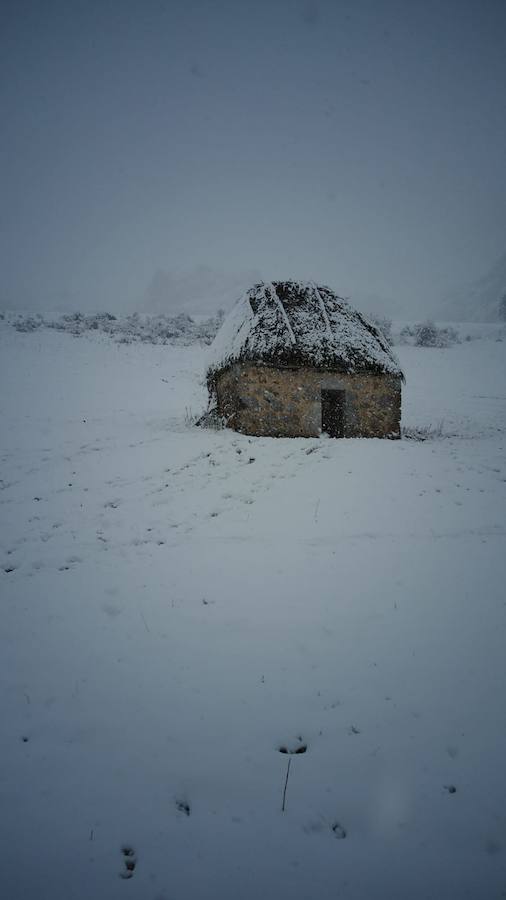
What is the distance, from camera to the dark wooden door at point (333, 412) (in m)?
9.48

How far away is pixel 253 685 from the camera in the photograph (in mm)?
2943

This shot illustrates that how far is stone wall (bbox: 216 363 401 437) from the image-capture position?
8836mm

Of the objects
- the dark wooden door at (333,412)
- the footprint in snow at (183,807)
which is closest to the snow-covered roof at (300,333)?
the dark wooden door at (333,412)

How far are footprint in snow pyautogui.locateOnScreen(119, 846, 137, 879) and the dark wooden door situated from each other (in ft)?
27.0

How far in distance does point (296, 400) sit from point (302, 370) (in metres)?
0.67

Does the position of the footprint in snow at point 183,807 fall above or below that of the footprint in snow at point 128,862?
above

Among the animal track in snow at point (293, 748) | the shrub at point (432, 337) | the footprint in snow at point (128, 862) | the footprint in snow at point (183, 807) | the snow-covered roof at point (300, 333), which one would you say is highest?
the shrub at point (432, 337)

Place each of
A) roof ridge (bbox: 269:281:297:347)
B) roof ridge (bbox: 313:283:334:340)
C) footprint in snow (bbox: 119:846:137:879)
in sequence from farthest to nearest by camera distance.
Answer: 1. roof ridge (bbox: 313:283:334:340)
2. roof ridge (bbox: 269:281:297:347)
3. footprint in snow (bbox: 119:846:137:879)

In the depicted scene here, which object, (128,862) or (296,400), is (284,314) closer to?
(296,400)

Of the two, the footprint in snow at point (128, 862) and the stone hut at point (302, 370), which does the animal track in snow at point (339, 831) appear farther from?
the stone hut at point (302, 370)

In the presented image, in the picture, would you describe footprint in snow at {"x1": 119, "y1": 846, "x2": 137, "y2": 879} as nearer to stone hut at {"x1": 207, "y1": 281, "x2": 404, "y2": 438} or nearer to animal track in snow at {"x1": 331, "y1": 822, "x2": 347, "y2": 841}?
animal track in snow at {"x1": 331, "y1": 822, "x2": 347, "y2": 841}

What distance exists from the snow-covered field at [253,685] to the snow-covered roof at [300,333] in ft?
10.5

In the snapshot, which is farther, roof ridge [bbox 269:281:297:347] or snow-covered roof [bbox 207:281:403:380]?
roof ridge [bbox 269:281:297:347]

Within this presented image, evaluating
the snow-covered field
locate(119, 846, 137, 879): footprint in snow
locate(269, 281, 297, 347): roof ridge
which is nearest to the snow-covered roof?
locate(269, 281, 297, 347): roof ridge
